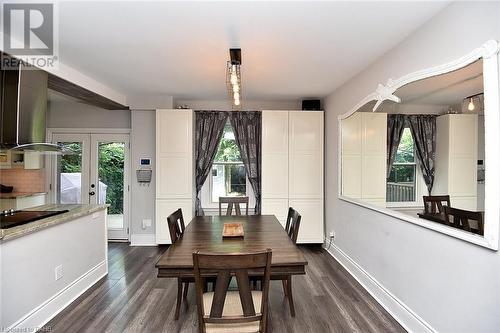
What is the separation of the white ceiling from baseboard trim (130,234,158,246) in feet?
8.77

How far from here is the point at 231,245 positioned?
87.4 inches

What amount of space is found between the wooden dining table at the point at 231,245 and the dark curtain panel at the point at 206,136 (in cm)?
170

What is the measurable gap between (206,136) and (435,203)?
3624 mm

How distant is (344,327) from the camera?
2.32m

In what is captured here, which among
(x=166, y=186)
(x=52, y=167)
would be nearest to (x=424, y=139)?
(x=166, y=186)

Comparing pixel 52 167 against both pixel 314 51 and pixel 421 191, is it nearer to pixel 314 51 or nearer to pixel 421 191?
pixel 314 51

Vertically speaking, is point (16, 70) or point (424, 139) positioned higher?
point (16, 70)

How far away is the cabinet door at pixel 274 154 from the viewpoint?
4.53 metres

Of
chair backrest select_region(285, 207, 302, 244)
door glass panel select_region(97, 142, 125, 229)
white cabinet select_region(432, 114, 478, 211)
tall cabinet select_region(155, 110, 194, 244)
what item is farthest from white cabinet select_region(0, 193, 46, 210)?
white cabinet select_region(432, 114, 478, 211)

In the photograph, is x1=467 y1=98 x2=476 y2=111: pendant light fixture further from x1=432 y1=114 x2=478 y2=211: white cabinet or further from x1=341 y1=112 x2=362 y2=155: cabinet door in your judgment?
x1=341 y1=112 x2=362 y2=155: cabinet door

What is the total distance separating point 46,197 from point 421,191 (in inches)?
232

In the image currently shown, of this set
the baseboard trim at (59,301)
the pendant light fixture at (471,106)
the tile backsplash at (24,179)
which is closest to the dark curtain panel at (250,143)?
the baseboard trim at (59,301)

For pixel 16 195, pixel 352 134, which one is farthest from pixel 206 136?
pixel 16 195

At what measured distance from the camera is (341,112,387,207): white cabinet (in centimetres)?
290
